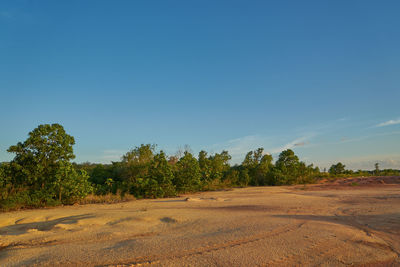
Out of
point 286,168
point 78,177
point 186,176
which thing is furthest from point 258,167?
point 78,177

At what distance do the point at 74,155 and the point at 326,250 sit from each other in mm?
13319

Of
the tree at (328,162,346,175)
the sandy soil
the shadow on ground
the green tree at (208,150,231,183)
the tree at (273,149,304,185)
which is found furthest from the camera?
the tree at (328,162,346,175)

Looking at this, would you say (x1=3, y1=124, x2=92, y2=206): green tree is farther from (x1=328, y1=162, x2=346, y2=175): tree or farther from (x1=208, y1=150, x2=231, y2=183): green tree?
(x1=328, y1=162, x2=346, y2=175): tree

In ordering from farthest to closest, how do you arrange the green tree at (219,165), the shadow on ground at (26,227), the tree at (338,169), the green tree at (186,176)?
the tree at (338,169)
the green tree at (219,165)
the green tree at (186,176)
the shadow on ground at (26,227)

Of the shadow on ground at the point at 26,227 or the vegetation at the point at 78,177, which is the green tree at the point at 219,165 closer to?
the vegetation at the point at 78,177

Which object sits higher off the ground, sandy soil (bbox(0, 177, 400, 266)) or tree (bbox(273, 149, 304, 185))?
tree (bbox(273, 149, 304, 185))

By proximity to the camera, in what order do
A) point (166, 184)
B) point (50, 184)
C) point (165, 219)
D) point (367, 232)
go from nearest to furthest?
point (367, 232), point (165, 219), point (50, 184), point (166, 184)

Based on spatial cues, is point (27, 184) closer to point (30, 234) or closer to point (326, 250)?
point (30, 234)

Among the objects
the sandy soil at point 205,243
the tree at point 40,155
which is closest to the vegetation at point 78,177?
the tree at point 40,155

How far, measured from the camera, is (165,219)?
8086 mm

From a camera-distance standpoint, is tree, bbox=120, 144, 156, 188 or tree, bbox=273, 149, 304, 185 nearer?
tree, bbox=120, 144, 156, 188

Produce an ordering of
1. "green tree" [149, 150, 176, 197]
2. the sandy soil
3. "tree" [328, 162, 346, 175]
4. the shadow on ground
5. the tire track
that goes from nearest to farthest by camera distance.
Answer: the tire track, the sandy soil, the shadow on ground, "green tree" [149, 150, 176, 197], "tree" [328, 162, 346, 175]

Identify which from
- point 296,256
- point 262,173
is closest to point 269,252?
point 296,256

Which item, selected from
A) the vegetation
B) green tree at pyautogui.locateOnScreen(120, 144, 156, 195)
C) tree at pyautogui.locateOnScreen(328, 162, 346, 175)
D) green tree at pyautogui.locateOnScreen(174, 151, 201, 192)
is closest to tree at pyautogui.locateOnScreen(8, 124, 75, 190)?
the vegetation
